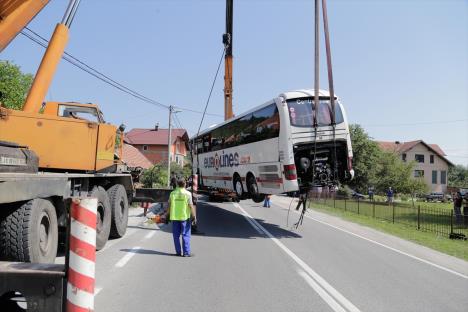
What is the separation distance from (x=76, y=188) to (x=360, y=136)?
49044 mm

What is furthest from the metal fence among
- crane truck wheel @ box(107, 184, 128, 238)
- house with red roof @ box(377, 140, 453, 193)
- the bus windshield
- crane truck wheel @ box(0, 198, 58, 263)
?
house with red roof @ box(377, 140, 453, 193)

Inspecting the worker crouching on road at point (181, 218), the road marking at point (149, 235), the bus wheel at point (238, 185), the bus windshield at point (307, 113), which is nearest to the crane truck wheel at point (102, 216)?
the worker crouching on road at point (181, 218)

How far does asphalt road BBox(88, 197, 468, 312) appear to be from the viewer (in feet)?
19.0

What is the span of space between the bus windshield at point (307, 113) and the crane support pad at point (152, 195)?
4250 millimetres

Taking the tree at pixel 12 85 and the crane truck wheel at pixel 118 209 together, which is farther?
the tree at pixel 12 85

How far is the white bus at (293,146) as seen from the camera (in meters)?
12.6

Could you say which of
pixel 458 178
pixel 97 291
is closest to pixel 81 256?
pixel 97 291

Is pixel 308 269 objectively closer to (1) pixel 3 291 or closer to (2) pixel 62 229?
(2) pixel 62 229

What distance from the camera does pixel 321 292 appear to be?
6406 mm

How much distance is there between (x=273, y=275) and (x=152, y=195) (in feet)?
21.5

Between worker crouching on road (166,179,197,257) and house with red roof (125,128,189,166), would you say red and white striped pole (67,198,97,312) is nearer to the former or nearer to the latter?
worker crouching on road (166,179,197,257)

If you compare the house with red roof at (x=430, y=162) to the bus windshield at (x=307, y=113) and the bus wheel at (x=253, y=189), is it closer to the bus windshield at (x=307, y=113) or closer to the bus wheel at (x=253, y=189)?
the bus wheel at (x=253, y=189)

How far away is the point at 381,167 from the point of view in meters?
50.4

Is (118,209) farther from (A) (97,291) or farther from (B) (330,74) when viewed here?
(B) (330,74)
